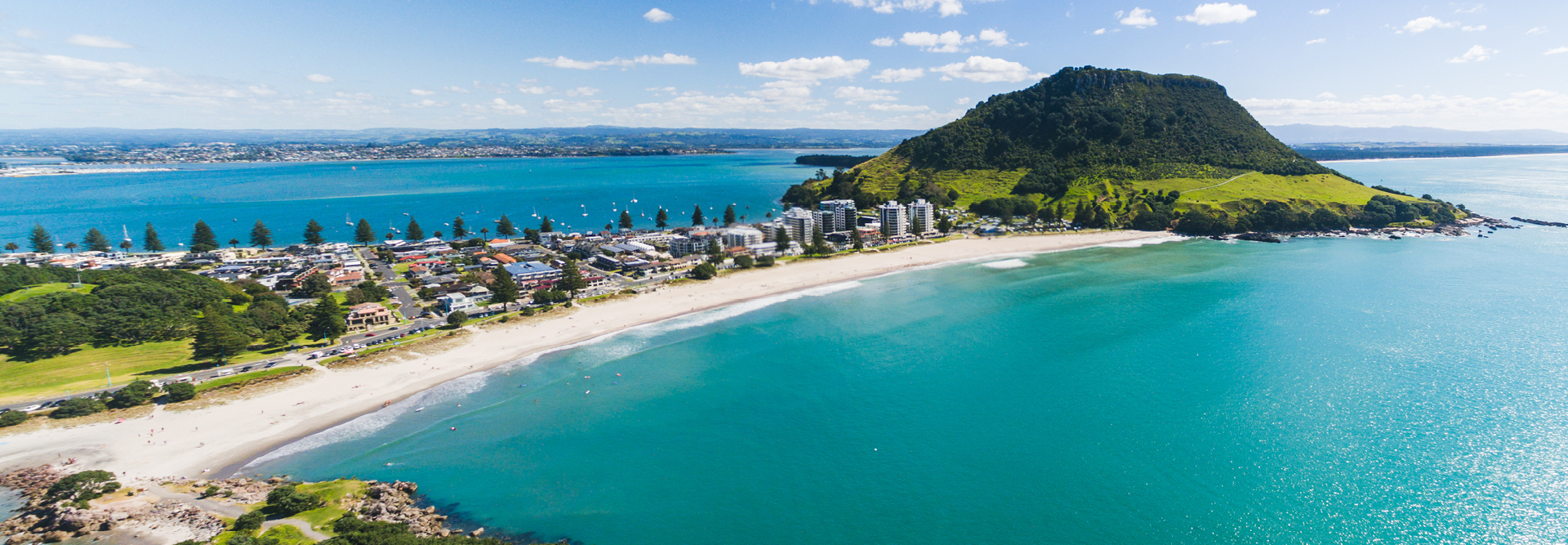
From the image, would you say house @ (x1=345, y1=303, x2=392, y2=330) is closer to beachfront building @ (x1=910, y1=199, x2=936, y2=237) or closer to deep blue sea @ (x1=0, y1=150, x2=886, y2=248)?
deep blue sea @ (x1=0, y1=150, x2=886, y2=248)

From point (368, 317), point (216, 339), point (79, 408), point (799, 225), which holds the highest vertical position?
point (799, 225)

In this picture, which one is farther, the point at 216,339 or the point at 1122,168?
the point at 1122,168

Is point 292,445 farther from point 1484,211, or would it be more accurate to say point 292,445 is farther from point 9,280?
point 1484,211

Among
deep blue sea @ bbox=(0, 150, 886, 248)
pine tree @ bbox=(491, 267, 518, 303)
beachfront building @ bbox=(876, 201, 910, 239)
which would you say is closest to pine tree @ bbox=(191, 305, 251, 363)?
pine tree @ bbox=(491, 267, 518, 303)

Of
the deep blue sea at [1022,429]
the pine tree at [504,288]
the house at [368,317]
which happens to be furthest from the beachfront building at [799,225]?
the house at [368,317]

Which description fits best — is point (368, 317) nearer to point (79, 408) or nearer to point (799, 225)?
point (79, 408)

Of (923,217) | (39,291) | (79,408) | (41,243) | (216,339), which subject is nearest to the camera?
(79,408)

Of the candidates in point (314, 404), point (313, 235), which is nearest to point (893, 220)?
point (314, 404)
